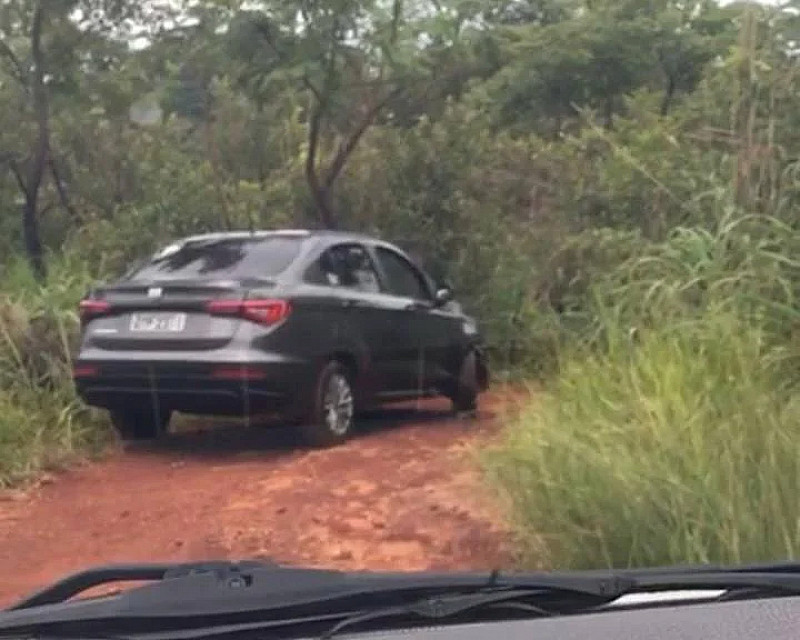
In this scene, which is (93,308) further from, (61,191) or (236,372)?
(61,191)

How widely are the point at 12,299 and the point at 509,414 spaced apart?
5383 mm

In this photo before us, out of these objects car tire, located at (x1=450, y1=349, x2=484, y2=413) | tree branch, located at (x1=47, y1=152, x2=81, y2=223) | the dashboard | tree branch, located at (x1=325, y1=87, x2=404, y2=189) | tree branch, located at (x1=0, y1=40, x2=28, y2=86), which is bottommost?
car tire, located at (x1=450, y1=349, x2=484, y2=413)

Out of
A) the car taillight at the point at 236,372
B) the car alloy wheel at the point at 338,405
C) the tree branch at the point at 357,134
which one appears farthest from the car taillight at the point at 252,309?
the tree branch at the point at 357,134

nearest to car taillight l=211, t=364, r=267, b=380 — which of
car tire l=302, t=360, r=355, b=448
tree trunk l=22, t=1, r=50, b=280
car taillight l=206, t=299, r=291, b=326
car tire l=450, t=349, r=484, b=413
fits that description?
car taillight l=206, t=299, r=291, b=326

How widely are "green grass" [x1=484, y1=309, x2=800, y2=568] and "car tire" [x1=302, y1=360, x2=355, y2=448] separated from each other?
332 centimetres

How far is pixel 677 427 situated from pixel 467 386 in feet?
21.0

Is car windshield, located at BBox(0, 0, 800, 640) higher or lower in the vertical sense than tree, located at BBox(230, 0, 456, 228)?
lower

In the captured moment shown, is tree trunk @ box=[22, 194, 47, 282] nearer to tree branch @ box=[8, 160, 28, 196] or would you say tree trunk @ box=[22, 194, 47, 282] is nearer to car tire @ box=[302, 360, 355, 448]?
tree branch @ box=[8, 160, 28, 196]

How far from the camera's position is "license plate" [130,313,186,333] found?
10.5 metres

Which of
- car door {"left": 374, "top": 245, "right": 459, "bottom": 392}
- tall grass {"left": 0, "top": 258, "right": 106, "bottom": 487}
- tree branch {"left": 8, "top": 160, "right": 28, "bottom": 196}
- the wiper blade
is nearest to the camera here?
the wiper blade

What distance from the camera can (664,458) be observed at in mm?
6250

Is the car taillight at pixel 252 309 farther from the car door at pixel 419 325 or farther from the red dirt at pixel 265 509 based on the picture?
the car door at pixel 419 325

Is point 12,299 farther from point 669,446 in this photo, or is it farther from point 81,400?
point 669,446

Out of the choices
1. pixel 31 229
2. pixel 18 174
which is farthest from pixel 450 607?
pixel 18 174
